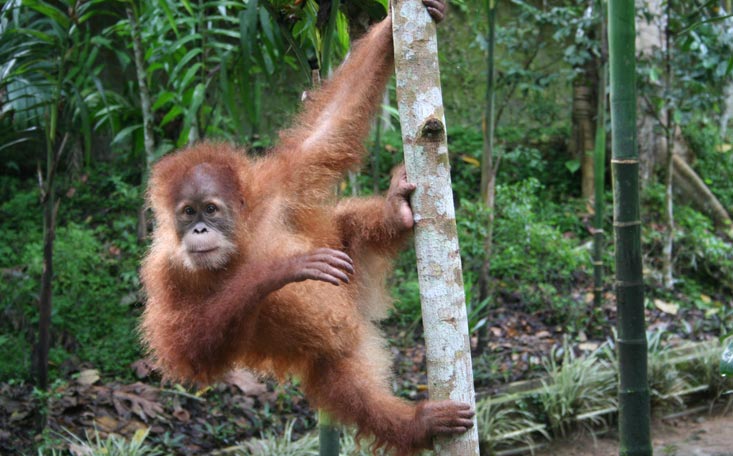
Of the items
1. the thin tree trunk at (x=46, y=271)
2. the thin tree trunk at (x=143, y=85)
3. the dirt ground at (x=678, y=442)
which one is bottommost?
the dirt ground at (x=678, y=442)

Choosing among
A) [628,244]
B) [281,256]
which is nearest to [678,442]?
[628,244]

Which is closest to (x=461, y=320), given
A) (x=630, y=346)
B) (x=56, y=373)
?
(x=630, y=346)

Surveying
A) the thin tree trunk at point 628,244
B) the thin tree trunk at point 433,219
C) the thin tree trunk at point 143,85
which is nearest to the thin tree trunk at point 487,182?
the thin tree trunk at point 628,244

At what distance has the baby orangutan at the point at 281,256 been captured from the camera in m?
2.75

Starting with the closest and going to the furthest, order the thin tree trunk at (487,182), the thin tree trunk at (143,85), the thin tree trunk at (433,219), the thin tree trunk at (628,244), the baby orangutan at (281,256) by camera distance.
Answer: the thin tree trunk at (433,219) → the baby orangutan at (281,256) → the thin tree trunk at (628,244) → the thin tree trunk at (143,85) → the thin tree trunk at (487,182)

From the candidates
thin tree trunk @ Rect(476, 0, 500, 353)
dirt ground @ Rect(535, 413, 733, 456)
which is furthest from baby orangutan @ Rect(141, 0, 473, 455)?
thin tree trunk @ Rect(476, 0, 500, 353)

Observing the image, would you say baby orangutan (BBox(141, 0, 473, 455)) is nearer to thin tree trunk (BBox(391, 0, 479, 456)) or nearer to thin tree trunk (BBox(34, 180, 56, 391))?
thin tree trunk (BBox(391, 0, 479, 456))

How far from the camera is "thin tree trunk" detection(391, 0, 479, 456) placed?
88.3 inches

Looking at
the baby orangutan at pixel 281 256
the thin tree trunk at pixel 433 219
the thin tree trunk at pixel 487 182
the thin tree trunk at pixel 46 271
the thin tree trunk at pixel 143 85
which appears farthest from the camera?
the thin tree trunk at pixel 487 182

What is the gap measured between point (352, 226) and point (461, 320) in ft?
3.67

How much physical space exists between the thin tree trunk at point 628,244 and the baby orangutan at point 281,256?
1.10 m

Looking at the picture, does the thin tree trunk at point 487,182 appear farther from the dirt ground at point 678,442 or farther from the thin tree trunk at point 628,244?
the thin tree trunk at point 628,244

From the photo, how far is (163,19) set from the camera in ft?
15.8

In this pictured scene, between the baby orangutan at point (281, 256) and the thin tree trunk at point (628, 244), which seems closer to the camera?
the baby orangutan at point (281, 256)
